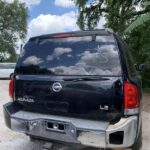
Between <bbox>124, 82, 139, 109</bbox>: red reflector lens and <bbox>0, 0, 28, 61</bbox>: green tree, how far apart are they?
38.2m

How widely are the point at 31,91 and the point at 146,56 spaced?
1059 cm

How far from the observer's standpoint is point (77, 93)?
192 inches

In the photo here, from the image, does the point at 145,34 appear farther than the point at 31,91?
Yes

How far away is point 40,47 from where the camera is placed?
18.0ft

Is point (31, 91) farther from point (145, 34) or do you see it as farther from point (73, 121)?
point (145, 34)

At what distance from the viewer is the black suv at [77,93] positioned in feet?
15.4

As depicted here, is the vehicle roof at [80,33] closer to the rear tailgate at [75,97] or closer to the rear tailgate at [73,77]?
the rear tailgate at [73,77]

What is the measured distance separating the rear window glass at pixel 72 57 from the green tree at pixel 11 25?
37213mm

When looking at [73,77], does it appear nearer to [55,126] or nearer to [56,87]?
[56,87]

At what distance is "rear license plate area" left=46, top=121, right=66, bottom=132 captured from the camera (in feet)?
15.9

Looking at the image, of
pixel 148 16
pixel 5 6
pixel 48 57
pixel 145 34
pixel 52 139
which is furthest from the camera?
pixel 5 6

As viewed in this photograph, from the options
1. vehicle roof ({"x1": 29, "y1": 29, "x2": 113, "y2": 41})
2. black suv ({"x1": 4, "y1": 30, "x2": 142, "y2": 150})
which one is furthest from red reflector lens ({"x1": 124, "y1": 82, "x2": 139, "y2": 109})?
vehicle roof ({"x1": 29, "y1": 29, "x2": 113, "y2": 41})

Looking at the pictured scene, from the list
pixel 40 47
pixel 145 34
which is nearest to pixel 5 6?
pixel 145 34

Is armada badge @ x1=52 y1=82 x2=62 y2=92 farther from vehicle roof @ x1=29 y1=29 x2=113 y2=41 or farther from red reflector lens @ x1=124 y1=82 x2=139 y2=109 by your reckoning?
red reflector lens @ x1=124 y1=82 x2=139 y2=109
